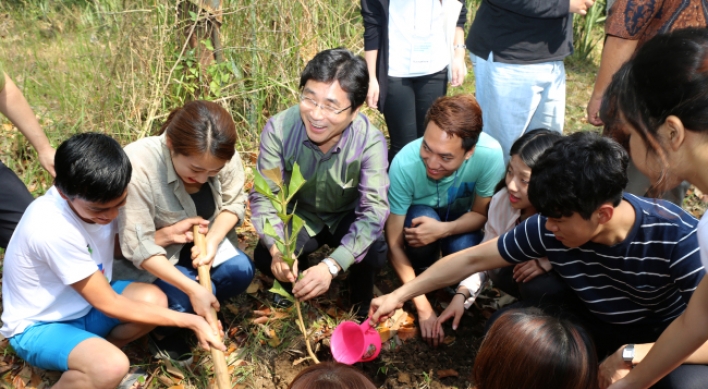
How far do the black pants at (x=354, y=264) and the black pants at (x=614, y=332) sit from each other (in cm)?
70

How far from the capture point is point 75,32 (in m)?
Answer: 4.96

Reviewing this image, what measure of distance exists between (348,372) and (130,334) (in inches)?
55.8

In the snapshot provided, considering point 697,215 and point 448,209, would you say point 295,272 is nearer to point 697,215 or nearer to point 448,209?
point 448,209

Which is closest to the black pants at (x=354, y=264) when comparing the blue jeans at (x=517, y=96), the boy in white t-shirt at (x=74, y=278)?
the boy in white t-shirt at (x=74, y=278)

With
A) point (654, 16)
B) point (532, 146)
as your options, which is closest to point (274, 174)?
point (532, 146)

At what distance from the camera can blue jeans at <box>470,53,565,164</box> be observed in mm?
3102

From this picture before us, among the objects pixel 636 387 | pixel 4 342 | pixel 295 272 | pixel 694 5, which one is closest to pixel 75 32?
pixel 4 342

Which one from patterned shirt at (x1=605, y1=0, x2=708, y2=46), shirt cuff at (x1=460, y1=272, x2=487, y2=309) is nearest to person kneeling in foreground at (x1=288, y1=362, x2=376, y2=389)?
shirt cuff at (x1=460, y1=272, x2=487, y2=309)

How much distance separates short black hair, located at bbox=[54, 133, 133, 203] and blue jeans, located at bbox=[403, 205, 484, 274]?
1439 millimetres

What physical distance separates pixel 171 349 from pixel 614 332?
75.5 inches

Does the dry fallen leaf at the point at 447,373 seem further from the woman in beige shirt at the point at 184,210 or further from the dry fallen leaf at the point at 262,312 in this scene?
the woman in beige shirt at the point at 184,210

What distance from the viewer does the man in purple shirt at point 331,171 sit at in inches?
100

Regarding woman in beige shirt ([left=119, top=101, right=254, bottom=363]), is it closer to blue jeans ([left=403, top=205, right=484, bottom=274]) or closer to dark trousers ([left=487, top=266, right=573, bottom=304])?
blue jeans ([left=403, top=205, right=484, bottom=274])

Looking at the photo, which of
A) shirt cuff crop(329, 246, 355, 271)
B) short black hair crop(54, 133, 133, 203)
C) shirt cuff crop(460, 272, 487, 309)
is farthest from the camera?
shirt cuff crop(460, 272, 487, 309)
